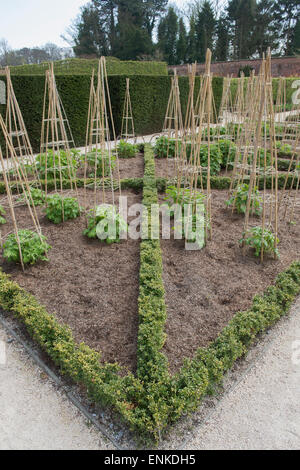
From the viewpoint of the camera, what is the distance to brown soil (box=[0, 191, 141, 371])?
3.00 meters

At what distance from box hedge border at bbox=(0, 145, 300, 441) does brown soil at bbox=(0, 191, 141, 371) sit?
18cm

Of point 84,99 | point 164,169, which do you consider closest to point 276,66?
point 84,99

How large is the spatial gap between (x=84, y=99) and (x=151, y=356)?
36.6 feet

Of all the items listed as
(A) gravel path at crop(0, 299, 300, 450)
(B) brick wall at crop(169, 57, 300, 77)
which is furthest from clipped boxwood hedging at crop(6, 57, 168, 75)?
(A) gravel path at crop(0, 299, 300, 450)

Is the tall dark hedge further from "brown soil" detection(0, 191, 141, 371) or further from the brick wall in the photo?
the brick wall

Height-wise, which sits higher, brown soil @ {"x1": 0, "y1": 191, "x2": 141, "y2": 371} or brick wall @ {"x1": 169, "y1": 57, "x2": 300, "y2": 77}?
brick wall @ {"x1": 169, "y1": 57, "x2": 300, "y2": 77}

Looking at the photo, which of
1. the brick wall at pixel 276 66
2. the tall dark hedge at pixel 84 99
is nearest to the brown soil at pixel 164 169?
the tall dark hedge at pixel 84 99

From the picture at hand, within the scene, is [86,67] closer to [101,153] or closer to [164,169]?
[164,169]

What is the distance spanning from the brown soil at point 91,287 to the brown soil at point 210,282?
410mm

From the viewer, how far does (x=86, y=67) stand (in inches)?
896

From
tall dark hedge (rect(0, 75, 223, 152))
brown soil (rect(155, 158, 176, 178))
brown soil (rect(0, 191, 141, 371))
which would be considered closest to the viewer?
brown soil (rect(0, 191, 141, 371))

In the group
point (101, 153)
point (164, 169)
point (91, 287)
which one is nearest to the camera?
point (91, 287)
